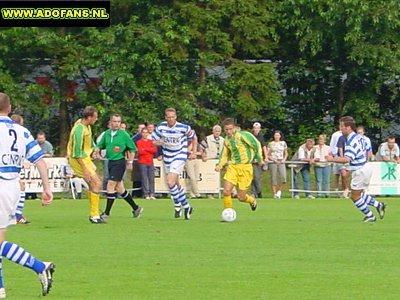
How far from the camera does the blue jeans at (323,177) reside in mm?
35112

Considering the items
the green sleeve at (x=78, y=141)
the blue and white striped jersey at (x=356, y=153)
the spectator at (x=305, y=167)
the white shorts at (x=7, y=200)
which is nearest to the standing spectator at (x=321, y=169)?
the spectator at (x=305, y=167)

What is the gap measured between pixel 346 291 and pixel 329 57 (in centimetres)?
3435

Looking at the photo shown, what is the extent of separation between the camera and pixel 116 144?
23.8 meters

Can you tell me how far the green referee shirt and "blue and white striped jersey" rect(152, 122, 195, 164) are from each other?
2.41ft

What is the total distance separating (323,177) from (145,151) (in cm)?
530

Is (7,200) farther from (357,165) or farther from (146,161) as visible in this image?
(146,161)

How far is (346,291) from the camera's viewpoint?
1238cm

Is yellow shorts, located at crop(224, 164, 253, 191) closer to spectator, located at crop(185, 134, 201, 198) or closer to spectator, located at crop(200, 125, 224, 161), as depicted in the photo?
spectator, located at crop(185, 134, 201, 198)

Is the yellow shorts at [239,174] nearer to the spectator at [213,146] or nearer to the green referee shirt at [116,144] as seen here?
the green referee shirt at [116,144]

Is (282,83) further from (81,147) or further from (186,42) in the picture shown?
(81,147)

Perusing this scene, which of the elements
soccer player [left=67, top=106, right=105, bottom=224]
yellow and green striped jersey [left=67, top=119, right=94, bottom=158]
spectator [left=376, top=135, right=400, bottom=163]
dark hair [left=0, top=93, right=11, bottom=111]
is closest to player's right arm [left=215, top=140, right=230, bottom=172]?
soccer player [left=67, top=106, right=105, bottom=224]

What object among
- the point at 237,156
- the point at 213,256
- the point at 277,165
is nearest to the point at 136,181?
the point at 277,165

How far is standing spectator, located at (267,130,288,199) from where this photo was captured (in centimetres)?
3534

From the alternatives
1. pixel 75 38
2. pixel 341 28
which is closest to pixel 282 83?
pixel 341 28
